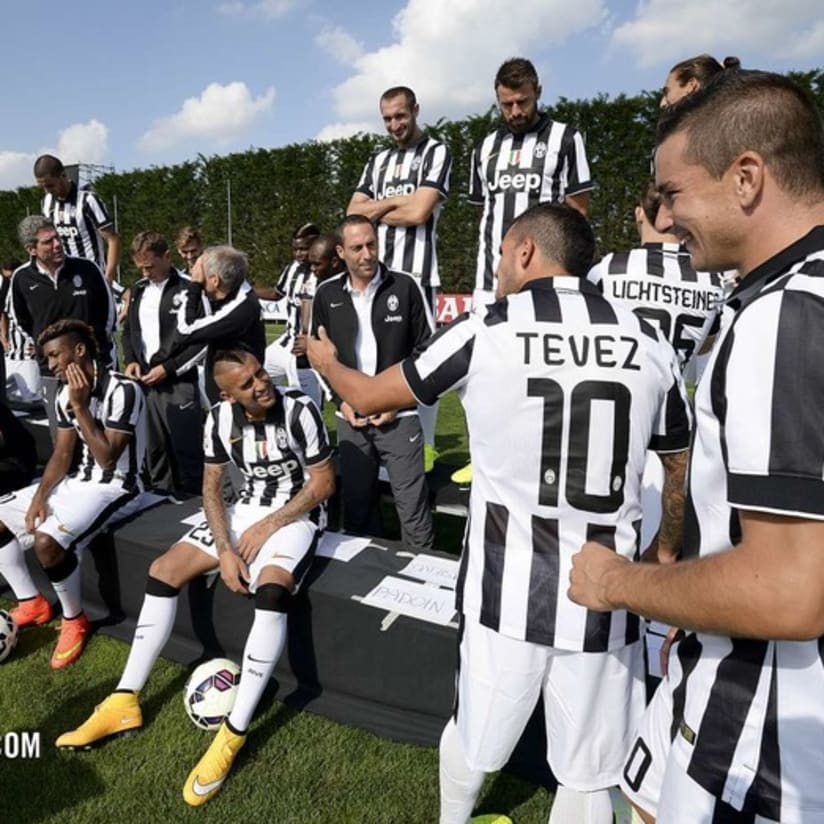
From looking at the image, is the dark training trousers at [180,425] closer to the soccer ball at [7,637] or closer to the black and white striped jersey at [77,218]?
the soccer ball at [7,637]

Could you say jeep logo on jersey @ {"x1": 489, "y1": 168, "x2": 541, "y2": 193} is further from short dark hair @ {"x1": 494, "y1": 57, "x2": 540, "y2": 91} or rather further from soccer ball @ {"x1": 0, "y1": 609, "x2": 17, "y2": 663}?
soccer ball @ {"x1": 0, "y1": 609, "x2": 17, "y2": 663}

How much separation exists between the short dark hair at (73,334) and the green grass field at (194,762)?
1.81 meters

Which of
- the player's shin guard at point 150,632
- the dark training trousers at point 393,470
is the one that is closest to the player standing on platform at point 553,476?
the player's shin guard at point 150,632

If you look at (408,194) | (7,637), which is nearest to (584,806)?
(7,637)

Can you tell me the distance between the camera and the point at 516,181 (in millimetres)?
3938

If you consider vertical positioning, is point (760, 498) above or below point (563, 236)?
below

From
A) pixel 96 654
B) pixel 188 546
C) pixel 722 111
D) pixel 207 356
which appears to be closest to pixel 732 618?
pixel 722 111

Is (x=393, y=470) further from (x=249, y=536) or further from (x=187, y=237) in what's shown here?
(x=187, y=237)

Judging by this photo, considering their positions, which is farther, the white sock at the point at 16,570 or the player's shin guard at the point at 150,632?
the white sock at the point at 16,570

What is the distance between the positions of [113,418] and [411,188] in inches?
92.0

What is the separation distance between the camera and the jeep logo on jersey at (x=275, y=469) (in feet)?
11.2

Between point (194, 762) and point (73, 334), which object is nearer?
point (194, 762)

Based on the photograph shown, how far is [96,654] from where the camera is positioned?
11.5 ft

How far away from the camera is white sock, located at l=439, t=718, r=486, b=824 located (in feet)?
6.31
